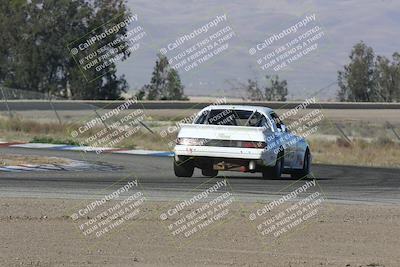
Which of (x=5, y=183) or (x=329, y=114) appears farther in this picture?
(x=329, y=114)

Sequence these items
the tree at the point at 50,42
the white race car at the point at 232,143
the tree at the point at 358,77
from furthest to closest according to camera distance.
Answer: the tree at the point at 358,77
the tree at the point at 50,42
the white race car at the point at 232,143

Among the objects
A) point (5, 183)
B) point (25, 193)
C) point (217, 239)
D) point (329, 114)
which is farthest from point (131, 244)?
point (329, 114)

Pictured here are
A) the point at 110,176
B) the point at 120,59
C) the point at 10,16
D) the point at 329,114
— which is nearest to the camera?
the point at 110,176

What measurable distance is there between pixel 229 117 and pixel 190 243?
801 cm

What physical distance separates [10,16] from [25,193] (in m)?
65.7

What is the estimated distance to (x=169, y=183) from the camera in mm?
17172

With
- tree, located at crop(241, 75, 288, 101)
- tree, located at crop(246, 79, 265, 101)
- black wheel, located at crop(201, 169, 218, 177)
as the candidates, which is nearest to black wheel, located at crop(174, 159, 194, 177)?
black wheel, located at crop(201, 169, 218, 177)

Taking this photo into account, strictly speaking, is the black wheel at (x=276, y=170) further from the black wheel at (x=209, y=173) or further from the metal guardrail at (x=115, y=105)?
the metal guardrail at (x=115, y=105)

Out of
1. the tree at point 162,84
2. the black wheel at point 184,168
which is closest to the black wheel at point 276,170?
the black wheel at point 184,168

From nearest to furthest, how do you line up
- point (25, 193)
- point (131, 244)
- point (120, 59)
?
point (131, 244) < point (25, 193) < point (120, 59)

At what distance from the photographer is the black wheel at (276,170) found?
57.9 ft

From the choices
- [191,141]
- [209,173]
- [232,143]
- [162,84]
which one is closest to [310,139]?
[209,173]

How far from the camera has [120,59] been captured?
71812 mm

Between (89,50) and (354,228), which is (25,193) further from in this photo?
(89,50)
